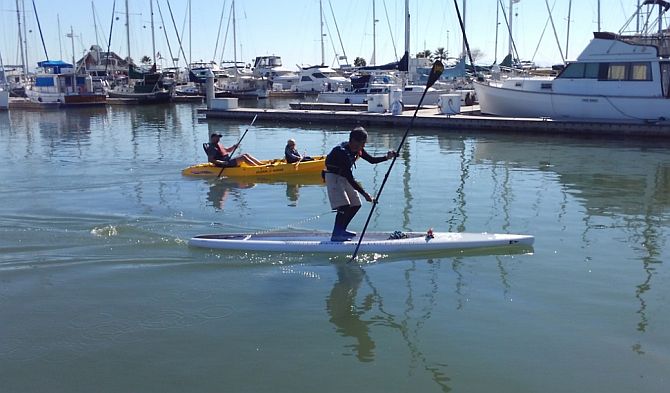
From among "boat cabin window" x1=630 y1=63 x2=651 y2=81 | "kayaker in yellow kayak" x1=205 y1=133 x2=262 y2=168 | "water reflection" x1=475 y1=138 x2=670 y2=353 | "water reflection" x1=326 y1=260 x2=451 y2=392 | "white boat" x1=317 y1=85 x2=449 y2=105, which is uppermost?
"boat cabin window" x1=630 y1=63 x2=651 y2=81

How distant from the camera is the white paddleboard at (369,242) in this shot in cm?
956

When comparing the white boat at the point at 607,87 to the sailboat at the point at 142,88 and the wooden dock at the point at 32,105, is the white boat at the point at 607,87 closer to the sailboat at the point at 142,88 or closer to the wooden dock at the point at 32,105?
the sailboat at the point at 142,88

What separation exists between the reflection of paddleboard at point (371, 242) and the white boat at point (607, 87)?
61.0 feet

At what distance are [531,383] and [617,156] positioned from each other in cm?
1655

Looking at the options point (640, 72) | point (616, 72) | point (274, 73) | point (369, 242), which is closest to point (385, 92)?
point (616, 72)

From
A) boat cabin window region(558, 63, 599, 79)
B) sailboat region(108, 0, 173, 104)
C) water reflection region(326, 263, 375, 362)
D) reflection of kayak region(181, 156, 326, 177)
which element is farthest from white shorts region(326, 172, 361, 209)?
sailboat region(108, 0, 173, 104)

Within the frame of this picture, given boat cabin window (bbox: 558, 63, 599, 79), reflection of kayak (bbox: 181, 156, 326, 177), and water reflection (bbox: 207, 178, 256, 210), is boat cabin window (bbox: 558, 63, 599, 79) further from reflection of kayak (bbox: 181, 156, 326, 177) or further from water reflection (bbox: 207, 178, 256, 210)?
water reflection (bbox: 207, 178, 256, 210)

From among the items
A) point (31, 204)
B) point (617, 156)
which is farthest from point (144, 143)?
point (617, 156)

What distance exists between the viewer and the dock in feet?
81.5

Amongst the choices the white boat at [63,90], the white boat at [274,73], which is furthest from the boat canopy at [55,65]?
the white boat at [274,73]

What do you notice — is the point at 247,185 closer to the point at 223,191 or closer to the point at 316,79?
the point at 223,191

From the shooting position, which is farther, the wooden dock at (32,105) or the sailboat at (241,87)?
the sailboat at (241,87)

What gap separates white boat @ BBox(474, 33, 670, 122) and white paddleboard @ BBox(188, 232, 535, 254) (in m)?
18.6

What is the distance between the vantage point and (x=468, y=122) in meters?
28.3
